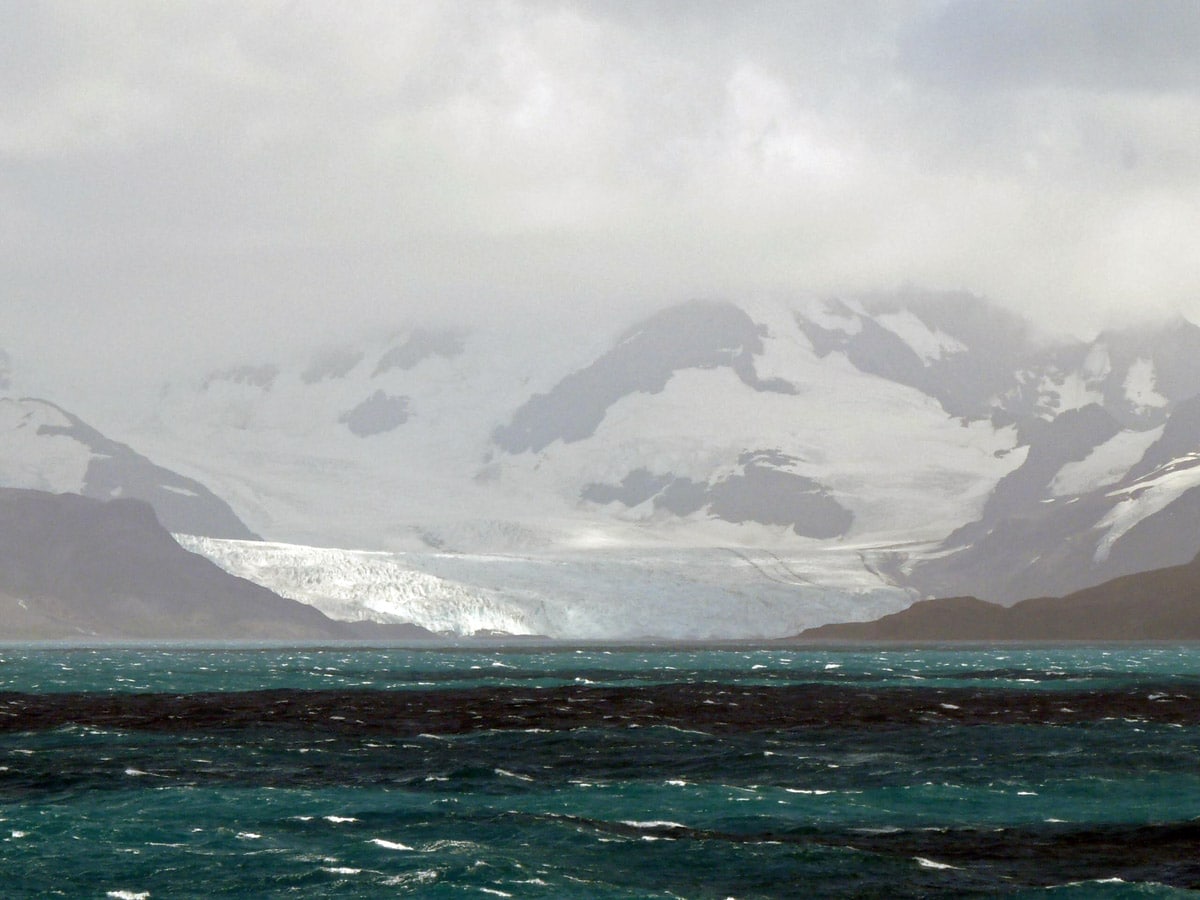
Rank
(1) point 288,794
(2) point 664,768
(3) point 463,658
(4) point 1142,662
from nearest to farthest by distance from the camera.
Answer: (1) point 288,794 → (2) point 664,768 → (4) point 1142,662 → (3) point 463,658

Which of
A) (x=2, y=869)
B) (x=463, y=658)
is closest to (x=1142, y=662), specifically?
(x=463, y=658)

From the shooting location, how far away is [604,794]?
134 feet

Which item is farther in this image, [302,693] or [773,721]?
[302,693]

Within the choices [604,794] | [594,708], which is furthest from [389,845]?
[594,708]

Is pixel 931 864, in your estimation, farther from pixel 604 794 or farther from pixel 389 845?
pixel 604 794

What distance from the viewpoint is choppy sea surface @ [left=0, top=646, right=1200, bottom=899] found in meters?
31.0

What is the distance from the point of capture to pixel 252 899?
29.1m

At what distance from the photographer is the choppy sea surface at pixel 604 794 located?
102 ft

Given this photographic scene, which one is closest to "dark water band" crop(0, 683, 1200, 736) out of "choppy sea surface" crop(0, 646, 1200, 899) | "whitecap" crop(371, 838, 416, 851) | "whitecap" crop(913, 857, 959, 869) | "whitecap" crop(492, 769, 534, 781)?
"choppy sea surface" crop(0, 646, 1200, 899)

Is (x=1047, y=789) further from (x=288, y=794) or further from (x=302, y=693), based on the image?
(x=302, y=693)

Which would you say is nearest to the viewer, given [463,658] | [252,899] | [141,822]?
[252,899]

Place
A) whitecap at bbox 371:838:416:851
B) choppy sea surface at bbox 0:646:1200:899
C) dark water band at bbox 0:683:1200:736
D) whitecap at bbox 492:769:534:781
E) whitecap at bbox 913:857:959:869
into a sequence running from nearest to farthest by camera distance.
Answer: choppy sea surface at bbox 0:646:1200:899
whitecap at bbox 913:857:959:869
whitecap at bbox 371:838:416:851
whitecap at bbox 492:769:534:781
dark water band at bbox 0:683:1200:736

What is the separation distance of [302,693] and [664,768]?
114ft

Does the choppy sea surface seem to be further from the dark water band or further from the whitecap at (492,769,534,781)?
the dark water band
